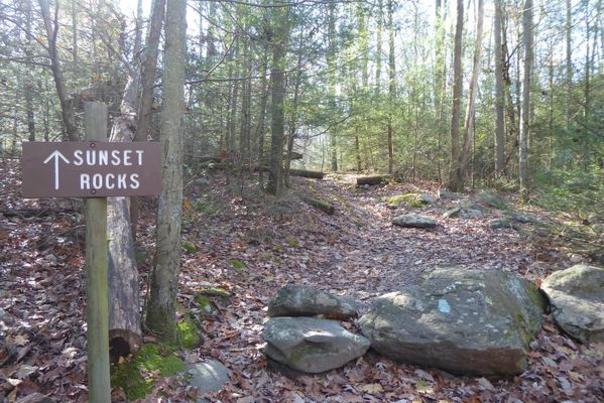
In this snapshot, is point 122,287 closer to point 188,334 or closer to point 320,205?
point 188,334

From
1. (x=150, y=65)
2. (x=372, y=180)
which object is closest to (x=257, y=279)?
(x=150, y=65)

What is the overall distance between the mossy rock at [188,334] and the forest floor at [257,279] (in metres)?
0.11

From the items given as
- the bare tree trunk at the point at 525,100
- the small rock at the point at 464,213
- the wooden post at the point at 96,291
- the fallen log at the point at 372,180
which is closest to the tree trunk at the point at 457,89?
the bare tree trunk at the point at 525,100

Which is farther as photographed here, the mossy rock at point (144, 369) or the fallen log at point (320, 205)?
the fallen log at point (320, 205)

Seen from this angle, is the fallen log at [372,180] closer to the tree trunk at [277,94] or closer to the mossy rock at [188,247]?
the tree trunk at [277,94]

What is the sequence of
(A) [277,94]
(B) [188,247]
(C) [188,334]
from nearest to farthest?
(C) [188,334], (B) [188,247], (A) [277,94]

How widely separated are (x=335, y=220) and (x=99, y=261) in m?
8.92

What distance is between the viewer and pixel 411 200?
49.2ft

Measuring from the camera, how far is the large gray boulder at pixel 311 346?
421 centimetres

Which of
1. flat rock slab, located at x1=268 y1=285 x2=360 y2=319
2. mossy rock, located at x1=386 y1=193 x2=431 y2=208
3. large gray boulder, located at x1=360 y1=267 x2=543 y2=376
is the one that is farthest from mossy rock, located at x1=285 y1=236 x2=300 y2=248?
mossy rock, located at x1=386 y1=193 x2=431 y2=208

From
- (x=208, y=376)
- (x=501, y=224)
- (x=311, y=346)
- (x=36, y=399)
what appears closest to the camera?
(x=36, y=399)

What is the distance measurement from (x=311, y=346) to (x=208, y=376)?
3.43 ft

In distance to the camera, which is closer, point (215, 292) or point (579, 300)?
point (579, 300)

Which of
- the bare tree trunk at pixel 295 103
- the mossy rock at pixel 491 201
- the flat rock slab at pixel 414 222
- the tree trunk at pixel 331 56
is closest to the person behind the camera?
the tree trunk at pixel 331 56
